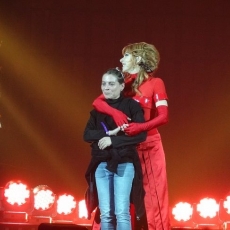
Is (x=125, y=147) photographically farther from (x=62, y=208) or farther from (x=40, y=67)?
(x=40, y=67)

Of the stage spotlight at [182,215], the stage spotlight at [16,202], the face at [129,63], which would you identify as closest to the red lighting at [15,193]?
the stage spotlight at [16,202]

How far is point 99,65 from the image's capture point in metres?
5.63

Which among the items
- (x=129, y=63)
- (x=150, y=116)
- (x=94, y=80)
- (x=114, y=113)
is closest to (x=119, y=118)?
(x=114, y=113)

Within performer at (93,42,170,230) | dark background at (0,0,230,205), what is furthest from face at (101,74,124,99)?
dark background at (0,0,230,205)

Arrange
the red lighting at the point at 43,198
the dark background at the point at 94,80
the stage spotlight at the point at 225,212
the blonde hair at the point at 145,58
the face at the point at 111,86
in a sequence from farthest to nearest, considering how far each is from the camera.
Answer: the dark background at the point at 94,80 → the stage spotlight at the point at 225,212 → the red lighting at the point at 43,198 → the blonde hair at the point at 145,58 → the face at the point at 111,86

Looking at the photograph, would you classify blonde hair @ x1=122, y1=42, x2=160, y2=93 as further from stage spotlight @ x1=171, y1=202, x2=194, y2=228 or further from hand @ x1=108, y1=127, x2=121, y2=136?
stage spotlight @ x1=171, y1=202, x2=194, y2=228

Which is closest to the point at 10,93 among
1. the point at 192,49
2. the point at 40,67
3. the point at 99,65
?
the point at 40,67

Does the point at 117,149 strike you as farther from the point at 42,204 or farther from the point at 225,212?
the point at 225,212

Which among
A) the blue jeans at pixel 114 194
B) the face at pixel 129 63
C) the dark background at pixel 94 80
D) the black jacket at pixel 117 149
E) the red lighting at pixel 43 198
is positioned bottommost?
the blue jeans at pixel 114 194

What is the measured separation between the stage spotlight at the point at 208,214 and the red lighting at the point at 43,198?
126cm

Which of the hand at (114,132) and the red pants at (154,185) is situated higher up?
the hand at (114,132)

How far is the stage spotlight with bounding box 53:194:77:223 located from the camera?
4.95 meters

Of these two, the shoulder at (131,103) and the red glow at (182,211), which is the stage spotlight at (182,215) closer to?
the red glow at (182,211)

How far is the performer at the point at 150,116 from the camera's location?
3.16 m
